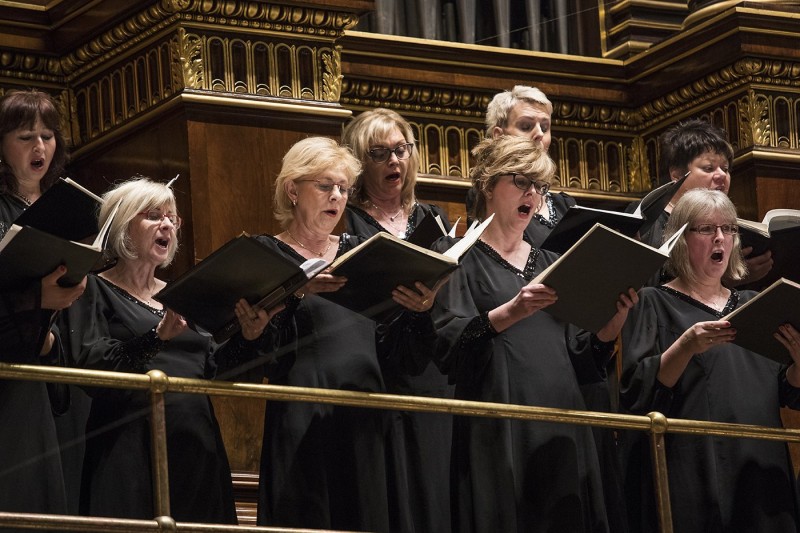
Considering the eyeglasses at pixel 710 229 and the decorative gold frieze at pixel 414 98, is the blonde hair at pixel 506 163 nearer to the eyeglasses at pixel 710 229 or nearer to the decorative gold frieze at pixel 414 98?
the eyeglasses at pixel 710 229

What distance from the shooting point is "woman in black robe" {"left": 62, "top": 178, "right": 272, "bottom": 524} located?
4.59 meters

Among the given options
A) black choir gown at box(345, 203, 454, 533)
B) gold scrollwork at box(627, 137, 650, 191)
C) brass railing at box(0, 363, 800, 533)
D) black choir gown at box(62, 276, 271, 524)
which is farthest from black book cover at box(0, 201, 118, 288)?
gold scrollwork at box(627, 137, 650, 191)

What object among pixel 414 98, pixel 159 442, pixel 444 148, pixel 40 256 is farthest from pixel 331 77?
pixel 159 442

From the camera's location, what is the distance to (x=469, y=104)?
668 cm

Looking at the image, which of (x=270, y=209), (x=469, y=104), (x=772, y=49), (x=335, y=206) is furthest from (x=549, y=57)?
(x=335, y=206)

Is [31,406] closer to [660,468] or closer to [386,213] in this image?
[386,213]

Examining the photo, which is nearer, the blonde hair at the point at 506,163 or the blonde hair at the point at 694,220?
the blonde hair at the point at 506,163

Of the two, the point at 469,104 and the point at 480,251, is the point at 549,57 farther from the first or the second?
the point at 480,251

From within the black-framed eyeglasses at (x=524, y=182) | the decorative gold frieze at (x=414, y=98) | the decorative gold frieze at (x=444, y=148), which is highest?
the decorative gold frieze at (x=414, y=98)

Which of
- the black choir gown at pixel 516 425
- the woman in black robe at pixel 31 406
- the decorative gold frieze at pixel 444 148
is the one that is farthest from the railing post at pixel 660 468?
the decorative gold frieze at pixel 444 148

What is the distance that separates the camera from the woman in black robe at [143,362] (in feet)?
15.1

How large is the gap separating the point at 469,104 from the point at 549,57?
14.3 inches

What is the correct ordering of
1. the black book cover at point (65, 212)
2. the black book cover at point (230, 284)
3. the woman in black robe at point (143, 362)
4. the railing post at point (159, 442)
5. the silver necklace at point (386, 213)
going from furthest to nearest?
1. the silver necklace at point (386, 213)
2. the woman in black robe at point (143, 362)
3. the black book cover at point (65, 212)
4. the black book cover at point (230, 284)
5. the railing post at point (159, 442)

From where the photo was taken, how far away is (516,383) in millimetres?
4879
